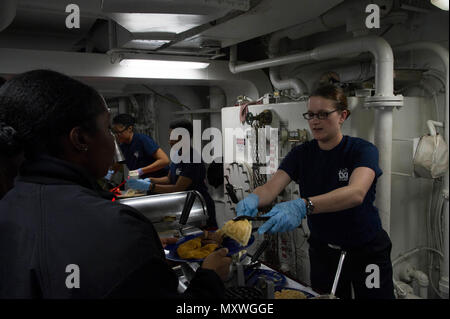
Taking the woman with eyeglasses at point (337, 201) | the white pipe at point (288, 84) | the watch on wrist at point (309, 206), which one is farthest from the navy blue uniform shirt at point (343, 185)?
the white pipe at point (288, 84)

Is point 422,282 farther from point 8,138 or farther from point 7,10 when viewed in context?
point 7,10

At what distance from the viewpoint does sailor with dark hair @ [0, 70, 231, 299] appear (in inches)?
31.3

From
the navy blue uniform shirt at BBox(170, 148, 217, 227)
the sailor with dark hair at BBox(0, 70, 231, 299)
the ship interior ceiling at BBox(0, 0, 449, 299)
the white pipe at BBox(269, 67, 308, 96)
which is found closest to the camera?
the sailor with dark hair at BBox(0, 70, 231, 299)

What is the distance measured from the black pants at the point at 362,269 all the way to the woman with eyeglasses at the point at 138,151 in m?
2.36

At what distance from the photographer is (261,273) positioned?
161cm

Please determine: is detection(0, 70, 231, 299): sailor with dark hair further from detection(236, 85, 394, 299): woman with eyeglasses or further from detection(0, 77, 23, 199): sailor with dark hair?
detection(236, 85, 394, 299): woman with eyeglasses

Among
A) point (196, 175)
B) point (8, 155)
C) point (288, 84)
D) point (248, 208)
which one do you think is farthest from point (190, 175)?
point (8, 155)

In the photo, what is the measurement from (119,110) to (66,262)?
6.37m

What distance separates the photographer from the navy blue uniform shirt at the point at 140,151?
4012 millimetres

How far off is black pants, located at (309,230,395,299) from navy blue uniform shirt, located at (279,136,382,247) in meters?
0.05

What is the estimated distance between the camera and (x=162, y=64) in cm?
406

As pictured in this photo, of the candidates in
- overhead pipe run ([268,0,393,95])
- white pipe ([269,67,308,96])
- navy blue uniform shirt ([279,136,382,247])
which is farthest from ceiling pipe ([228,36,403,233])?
white pipe ([269,67,308,96])
